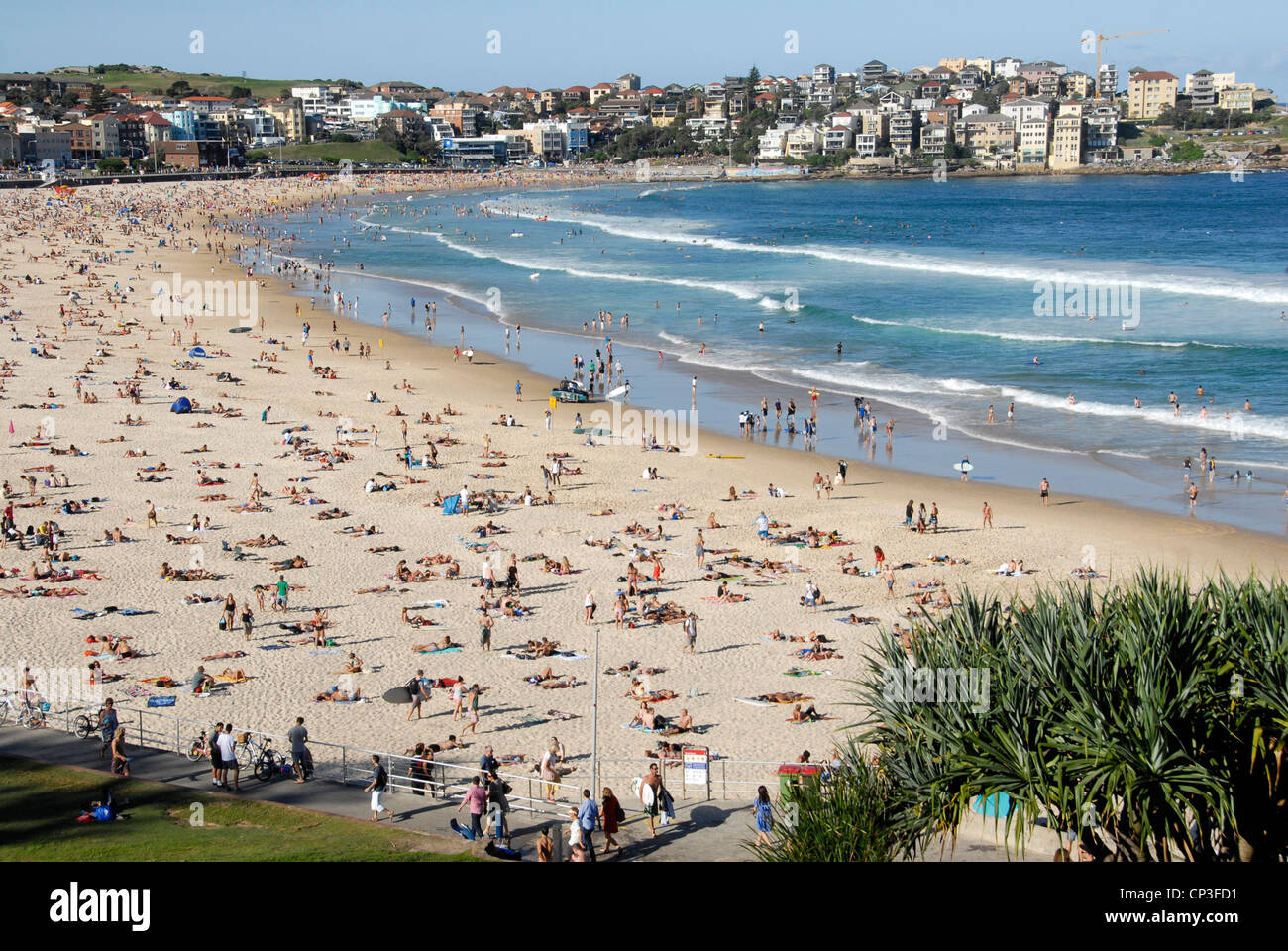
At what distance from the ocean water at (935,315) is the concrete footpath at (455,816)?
692 inches

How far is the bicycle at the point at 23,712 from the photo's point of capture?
14844 millimetres

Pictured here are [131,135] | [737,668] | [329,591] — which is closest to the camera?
[737,668]

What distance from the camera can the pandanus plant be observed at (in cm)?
884

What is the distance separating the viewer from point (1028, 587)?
21984 mm

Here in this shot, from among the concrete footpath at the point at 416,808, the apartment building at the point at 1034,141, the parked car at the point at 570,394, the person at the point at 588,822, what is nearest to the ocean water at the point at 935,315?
the parked car at the point at 570,394

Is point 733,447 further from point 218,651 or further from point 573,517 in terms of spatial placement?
point 218,651

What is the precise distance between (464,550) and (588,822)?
13.3 m

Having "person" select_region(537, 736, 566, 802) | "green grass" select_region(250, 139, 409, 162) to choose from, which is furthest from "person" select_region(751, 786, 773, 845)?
"green grass" select_region(250, 139, 409, 162)

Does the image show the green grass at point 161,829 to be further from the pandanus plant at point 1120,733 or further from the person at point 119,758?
the pandanus plant at point 1120,733

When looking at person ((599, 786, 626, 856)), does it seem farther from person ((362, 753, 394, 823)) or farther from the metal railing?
person ((362, 753, 394, 823))
